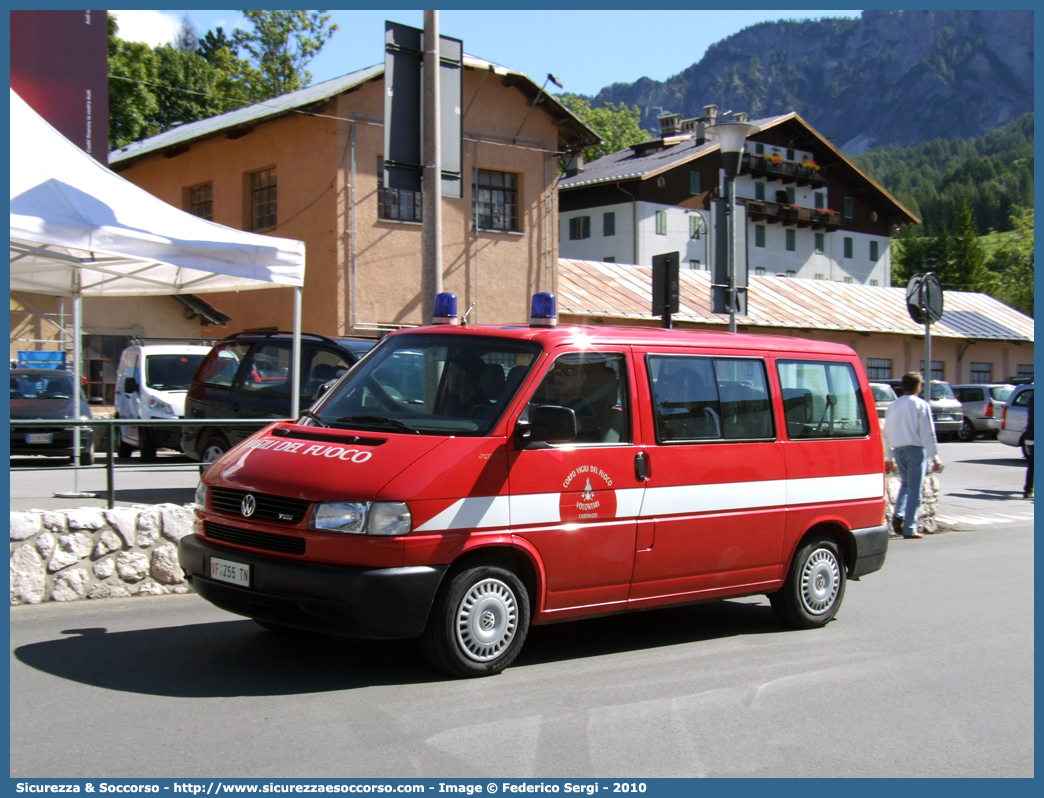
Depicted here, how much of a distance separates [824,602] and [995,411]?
27.7 metres

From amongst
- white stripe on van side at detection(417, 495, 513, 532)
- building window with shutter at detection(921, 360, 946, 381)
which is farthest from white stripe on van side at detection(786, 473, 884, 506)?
building window with shutter at detection(921, 360, 946, 381)

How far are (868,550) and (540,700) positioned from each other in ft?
11.8

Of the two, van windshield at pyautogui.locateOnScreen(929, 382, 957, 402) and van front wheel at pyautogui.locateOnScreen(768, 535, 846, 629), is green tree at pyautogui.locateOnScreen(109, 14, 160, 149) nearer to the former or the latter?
van windshield at pyautogui.locateOnScreen(929, 382, 957, 402)

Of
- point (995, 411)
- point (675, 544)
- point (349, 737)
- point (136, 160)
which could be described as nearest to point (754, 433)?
point (675, 544)

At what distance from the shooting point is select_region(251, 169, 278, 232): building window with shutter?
2663cm

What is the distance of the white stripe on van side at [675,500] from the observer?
595cm

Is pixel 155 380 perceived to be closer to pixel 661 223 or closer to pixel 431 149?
pixel 431 149

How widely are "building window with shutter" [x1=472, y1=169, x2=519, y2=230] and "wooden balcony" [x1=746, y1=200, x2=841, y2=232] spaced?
36.1 meters

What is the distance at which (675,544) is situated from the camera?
A: 691cm

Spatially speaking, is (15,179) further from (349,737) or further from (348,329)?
(348,329)

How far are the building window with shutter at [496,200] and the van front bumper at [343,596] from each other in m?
21.9

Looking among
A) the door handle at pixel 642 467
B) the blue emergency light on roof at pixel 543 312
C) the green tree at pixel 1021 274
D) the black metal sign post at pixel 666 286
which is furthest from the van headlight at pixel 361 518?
the green tree at pixel 1021 274

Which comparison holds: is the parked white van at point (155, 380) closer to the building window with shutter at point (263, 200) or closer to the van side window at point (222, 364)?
the van side window at point (222, 364)

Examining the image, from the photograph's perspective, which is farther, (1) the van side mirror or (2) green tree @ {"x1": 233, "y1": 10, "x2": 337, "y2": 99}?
(2) green tree @ {"x1": 233, "y1": 10, "x2": 337, "y2": 99}
